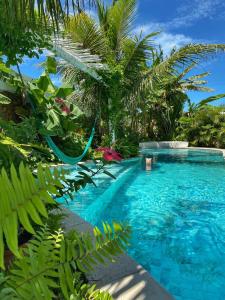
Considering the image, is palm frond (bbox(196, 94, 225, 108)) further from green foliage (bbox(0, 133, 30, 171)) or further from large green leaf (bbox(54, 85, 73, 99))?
green foliage (bbox(0, 133, 30, 171))

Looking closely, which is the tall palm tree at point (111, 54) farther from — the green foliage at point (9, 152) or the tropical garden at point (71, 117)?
the green foliage at point (9, 152)

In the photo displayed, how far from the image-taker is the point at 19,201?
0.62 m

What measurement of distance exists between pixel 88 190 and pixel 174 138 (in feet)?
51.9

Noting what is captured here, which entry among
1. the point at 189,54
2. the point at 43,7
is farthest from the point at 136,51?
the point at 43,7

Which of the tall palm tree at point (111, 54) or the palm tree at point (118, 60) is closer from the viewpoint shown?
the palm tree at point (118, 60)

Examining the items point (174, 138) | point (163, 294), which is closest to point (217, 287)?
point (163, 294)

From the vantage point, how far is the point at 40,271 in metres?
0.98

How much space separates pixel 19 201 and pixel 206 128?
64.5 ft

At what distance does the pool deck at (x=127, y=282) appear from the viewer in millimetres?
2041

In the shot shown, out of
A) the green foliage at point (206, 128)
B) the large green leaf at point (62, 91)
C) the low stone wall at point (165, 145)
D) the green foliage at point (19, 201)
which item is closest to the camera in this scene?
the green foliage at point (19, 201)

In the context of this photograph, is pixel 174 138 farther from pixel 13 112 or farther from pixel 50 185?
pixel 50 185

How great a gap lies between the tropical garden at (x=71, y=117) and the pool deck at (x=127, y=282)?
6.8 inches

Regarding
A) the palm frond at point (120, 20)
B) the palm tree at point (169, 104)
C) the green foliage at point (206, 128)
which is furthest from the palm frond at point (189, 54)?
the palm tree at point (169, 104)

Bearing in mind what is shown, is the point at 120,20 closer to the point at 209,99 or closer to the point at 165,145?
the point at 165,145
